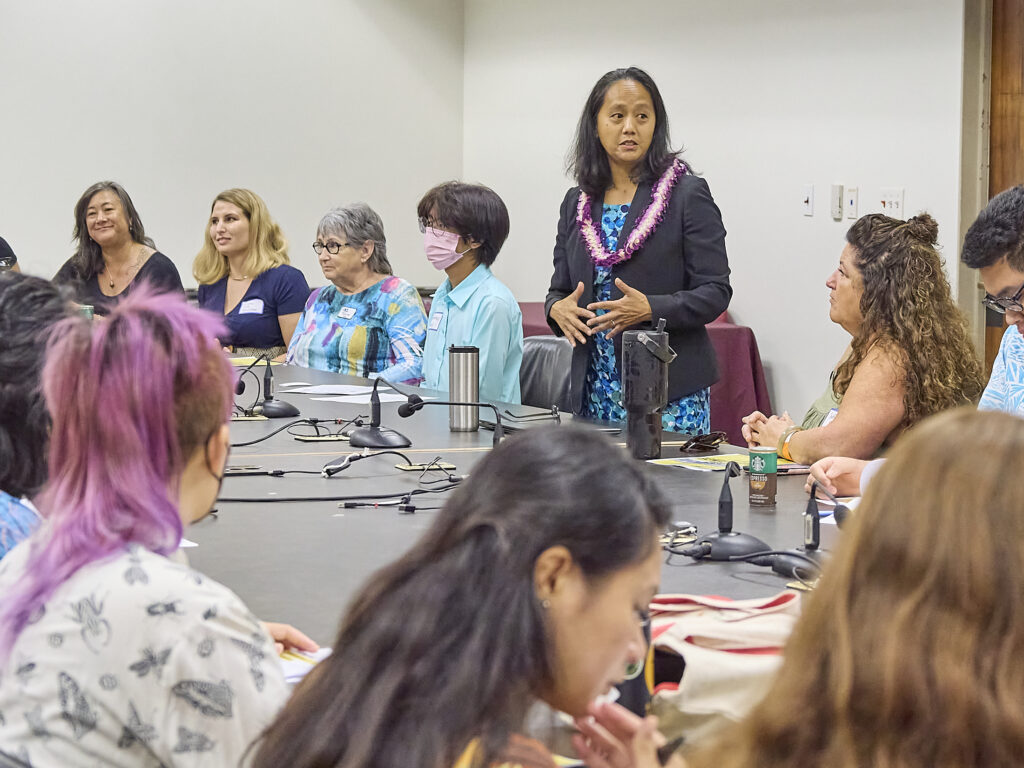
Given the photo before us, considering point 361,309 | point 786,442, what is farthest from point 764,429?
point 361,309

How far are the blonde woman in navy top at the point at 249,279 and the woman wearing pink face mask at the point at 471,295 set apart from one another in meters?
1.31

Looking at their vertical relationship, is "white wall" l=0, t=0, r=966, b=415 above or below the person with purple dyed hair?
above

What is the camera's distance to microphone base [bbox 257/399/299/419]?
3.48 metres

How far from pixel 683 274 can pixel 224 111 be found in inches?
161

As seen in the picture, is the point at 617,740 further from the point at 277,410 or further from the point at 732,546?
the point at 277,410

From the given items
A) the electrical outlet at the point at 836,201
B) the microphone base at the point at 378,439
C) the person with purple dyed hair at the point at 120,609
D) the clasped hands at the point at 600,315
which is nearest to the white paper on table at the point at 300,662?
the person with purple dyed hair at the point at 120,609

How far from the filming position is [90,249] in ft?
18.0

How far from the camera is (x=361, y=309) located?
4652 mm

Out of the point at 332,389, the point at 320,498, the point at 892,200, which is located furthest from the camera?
the point at 892,200

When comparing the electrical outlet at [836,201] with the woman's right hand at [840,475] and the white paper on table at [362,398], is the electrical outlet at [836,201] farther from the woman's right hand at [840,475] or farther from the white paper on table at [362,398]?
the woman's right hand at [840,475]

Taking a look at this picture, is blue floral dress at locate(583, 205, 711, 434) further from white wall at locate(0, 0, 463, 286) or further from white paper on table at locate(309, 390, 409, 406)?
white wall at locate(0, 0, 463, 286)

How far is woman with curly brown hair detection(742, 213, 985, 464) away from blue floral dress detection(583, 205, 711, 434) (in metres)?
0.57

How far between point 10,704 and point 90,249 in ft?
15.3

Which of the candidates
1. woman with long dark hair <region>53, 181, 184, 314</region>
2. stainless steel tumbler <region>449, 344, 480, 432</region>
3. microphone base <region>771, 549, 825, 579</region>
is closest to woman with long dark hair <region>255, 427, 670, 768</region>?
microphone base <region>771, 549, 825, 579</region>
